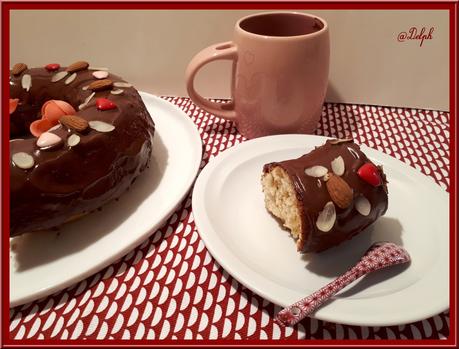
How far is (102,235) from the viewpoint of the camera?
2.27 feet

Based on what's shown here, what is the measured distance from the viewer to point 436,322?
58cm

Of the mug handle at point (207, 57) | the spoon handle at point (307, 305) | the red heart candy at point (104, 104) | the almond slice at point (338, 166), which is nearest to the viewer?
the spoon handle at point (307, 305)

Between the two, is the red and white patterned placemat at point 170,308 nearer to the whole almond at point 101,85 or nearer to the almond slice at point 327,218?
the almond slice at point 327,218

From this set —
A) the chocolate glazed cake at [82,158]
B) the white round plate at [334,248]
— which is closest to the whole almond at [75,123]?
the chocolate glazed cake at [82,158]

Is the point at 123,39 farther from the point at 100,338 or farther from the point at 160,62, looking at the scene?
the point at 100,338

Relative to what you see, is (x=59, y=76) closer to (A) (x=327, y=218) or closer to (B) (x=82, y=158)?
(B) (x=82, y=158)

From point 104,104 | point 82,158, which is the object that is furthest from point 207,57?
point 82,158

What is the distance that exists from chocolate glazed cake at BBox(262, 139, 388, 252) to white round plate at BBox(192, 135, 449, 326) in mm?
44

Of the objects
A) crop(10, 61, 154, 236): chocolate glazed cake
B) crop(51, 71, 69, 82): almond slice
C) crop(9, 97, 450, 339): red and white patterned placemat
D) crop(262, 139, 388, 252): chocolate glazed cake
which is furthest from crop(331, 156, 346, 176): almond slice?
crop(51, 71, 69, 82): almond slice

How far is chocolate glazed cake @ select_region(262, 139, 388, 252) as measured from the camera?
1.96ft

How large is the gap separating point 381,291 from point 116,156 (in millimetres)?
529

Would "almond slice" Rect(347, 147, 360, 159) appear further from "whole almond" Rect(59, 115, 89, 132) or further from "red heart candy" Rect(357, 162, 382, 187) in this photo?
"whole almond" Rect(59, 115, 89, 132)

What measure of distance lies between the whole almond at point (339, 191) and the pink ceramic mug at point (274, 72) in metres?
0.34

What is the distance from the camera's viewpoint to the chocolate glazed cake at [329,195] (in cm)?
60
